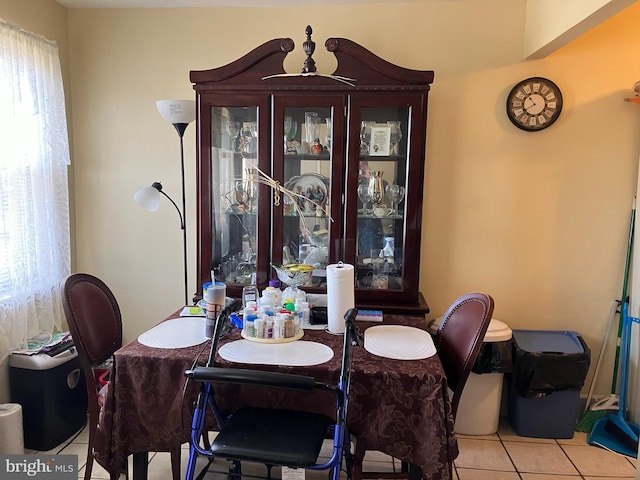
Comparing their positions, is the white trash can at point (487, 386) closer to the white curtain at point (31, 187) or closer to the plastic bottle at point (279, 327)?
the plastic bottle at point (279, 327)

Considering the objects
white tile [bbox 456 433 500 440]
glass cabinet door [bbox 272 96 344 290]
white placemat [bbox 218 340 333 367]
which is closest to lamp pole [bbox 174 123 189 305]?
glass cabinet door [bbox 272 96 344 290]

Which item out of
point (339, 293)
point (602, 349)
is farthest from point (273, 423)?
point (602, 349)

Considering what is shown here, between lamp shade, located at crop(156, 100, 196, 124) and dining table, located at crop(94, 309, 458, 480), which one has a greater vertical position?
lamp shade, located at crop(156, 100, 196, 124)

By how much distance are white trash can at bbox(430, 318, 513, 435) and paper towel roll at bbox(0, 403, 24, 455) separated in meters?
2.09

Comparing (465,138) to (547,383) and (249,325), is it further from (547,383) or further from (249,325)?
(249,325)

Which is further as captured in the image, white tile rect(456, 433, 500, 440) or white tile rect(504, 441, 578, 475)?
white tile rect(456, 433, 500, 440)

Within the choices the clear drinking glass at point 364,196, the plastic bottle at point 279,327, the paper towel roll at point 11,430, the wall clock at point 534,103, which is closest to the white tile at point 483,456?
the plastic bottle at point 279,327

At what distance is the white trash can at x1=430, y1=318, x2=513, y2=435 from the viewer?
101 inches

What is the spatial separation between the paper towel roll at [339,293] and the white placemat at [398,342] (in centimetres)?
14

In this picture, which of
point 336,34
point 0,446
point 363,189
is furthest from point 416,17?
point 0,446

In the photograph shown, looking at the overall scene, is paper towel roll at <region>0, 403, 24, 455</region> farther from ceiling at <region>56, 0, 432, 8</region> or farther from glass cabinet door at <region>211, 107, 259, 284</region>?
ceiling at <region>56, 0, 432, 8</region>

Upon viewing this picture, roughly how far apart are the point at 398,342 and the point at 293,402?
479 millimetres

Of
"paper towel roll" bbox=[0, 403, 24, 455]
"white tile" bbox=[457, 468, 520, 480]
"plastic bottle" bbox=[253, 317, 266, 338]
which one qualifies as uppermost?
"plastic bottle" bbox=[253, 317, 266, 338]

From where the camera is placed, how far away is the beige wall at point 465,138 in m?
2.66
